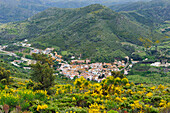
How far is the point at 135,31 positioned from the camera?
89.6 meters

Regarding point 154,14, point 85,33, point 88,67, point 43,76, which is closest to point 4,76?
point 43,76

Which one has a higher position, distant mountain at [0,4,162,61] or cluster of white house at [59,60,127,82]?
distant mountain at [0,4,162,61]

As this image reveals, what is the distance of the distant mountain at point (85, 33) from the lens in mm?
72938

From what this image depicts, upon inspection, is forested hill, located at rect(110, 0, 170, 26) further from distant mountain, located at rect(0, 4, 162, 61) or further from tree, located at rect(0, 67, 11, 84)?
tree, located at rect(0, 67, 11, 84)

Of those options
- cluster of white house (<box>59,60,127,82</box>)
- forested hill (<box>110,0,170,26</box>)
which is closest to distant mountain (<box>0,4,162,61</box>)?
cluster of white house (<box>59,60,127,82</box>)

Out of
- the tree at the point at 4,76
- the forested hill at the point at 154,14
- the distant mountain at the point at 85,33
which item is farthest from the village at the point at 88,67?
the forested hill at the point at 154,14

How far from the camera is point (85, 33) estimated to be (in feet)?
289

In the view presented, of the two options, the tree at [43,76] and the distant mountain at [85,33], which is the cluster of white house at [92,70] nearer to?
the distant mountain at [85,33]

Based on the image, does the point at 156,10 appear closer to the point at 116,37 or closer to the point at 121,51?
the point at 116,37

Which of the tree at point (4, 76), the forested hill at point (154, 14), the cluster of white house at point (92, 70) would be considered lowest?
the cluster of white house at point (92, 70)

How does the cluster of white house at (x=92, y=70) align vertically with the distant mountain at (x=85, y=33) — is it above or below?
below

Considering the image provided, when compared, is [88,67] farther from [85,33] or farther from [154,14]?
[154,14]

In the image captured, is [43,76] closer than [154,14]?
Yes

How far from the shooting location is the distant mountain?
239 feet
